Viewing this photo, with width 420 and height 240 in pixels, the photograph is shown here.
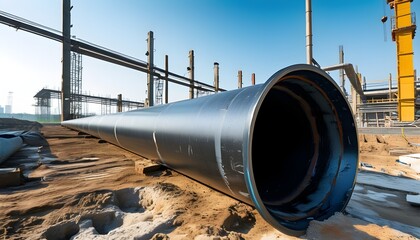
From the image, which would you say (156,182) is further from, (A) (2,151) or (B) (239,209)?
Result: (A) (2,151)

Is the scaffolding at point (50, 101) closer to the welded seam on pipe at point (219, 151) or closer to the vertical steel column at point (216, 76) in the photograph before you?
the vertical steel column at point (216, 76)

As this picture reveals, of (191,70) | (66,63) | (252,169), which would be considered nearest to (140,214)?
(252,169)

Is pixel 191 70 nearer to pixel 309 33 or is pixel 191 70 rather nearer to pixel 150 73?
pixel 150 73

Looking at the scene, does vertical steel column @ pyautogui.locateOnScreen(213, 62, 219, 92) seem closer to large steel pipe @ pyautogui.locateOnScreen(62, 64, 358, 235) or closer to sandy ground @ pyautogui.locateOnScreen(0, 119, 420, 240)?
sandy ground @ pyautogui.locateOnScreen(0, 119, 420, 240)

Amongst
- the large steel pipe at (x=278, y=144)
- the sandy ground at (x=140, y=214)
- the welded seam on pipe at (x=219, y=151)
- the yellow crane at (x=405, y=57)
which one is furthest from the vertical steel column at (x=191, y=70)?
the welded seam on pipe at (x=219, y=151)

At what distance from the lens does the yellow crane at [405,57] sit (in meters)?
14.4

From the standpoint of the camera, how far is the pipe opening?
2074 millimetres

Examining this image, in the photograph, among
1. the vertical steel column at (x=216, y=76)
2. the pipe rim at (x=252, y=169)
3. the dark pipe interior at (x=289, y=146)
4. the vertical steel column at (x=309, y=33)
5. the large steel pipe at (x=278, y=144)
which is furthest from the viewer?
the vertical steel column at (x=216, y=76)

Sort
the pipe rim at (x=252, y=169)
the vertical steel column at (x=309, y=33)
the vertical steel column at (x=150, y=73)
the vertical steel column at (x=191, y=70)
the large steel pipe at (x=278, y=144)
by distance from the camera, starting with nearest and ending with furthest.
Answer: the pipe rim at (x=252, y=169), the large steel pipe at (x=278, y=144), the vertical steel column at (x=309, y=33), the vertical steel column at (x=150, y=73), the vertical steel column at (x=191, y=70)

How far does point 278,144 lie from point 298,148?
250mm

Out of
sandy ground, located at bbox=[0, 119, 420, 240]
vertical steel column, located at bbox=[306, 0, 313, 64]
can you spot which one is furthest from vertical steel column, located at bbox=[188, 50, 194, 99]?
sandy ground, located at bbox=[0, 119, 420, 240]

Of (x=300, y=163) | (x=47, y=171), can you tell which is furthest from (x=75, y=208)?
(x=300, y=163)

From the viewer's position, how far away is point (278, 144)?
2676 mm

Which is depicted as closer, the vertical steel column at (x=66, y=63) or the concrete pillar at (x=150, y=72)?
the vertical steel column at (x=66, y=63)
